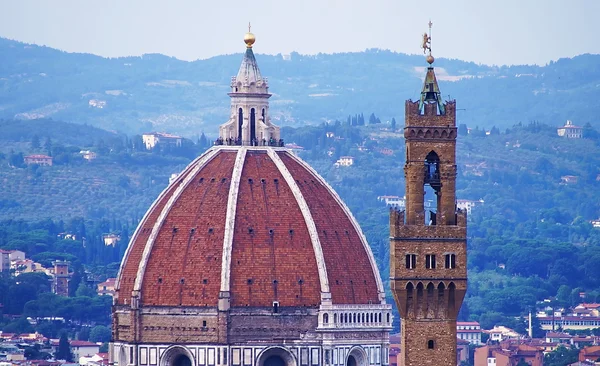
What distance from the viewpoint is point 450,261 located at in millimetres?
60781

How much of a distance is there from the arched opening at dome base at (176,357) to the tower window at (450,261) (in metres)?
36.9

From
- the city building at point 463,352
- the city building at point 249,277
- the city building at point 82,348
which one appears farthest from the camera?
the city building at point 463,352

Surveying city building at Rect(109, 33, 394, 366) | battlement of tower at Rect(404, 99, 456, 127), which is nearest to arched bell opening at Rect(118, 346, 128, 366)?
city building at Rect(109, 33, 394, 366)

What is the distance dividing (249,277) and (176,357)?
3.91m

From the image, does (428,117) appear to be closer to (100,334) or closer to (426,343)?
(426,343)

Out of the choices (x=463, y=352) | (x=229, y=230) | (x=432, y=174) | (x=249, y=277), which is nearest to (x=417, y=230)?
(x=432, y=174)

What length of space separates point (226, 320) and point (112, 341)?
5.88 meters

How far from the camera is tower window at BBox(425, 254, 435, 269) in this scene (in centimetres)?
6062

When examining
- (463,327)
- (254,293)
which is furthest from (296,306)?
(463,327)

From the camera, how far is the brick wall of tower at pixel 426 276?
199 ft

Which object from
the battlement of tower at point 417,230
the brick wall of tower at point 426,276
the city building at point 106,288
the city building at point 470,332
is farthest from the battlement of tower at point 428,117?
the city building at point 106,288

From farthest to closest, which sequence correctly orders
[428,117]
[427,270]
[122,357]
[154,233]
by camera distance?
[122,357] < [154,233] < [428,117] < [427,270]

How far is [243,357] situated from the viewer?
97.0m

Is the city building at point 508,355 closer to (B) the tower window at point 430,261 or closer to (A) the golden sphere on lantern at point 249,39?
(A) the golden sphere on lantern at point 249,39
